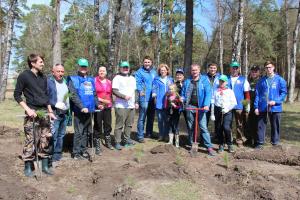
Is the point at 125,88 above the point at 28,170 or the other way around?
above

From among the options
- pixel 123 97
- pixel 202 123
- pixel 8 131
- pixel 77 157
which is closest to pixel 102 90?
pixel 123 97

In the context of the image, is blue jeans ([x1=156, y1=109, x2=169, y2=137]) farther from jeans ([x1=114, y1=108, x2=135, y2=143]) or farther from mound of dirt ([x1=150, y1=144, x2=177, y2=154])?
mound of dirt ([x1=150, y1=144, x2=177, y2=154])

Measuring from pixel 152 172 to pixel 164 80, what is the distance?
10.2 ft

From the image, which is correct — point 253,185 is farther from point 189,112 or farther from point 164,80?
point 164,80

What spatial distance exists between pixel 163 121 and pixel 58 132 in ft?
9.45

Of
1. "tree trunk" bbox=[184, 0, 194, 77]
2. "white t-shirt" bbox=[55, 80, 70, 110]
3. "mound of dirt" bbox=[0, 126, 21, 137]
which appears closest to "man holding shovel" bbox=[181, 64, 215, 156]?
"white t-shirt" bbox=[55, 80, 70, 110]

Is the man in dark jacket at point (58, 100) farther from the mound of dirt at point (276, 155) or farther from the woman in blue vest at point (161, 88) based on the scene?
the mound of dirt at point (276, 155)

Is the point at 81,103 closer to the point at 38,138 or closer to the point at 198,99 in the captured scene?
the point at 38,138

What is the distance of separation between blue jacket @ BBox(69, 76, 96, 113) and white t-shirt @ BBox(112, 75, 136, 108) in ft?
2.58

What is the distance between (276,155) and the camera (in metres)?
7.64

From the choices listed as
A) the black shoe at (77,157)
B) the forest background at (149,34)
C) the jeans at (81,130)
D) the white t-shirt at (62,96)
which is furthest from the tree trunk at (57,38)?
the white t-shirt at (62,96)

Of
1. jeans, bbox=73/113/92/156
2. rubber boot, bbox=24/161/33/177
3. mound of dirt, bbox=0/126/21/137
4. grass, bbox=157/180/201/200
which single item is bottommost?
grass, bbox=157/180/201/200

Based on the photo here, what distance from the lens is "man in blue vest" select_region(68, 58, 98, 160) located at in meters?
7.26

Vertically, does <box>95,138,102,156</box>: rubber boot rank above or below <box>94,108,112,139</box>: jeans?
below
